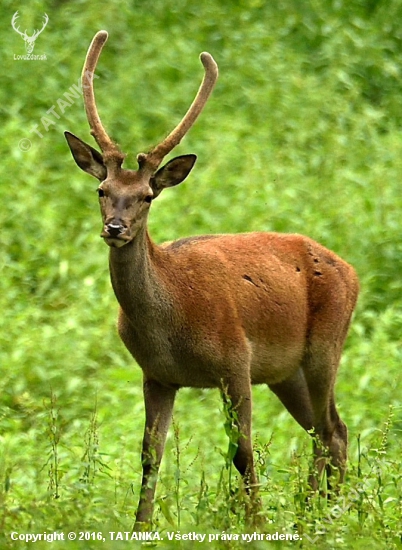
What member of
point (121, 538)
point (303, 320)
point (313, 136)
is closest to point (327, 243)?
point (313, 136)

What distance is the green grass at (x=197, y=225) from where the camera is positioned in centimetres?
631

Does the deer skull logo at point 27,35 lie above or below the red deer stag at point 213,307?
above

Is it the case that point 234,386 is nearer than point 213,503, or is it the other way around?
point 213,503

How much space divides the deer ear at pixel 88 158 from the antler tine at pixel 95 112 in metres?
0.07

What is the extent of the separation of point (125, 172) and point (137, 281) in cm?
55

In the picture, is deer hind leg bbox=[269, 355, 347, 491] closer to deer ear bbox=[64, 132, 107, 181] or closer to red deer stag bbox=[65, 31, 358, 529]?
red deer stag bbox=[65, 31, 358, 529]

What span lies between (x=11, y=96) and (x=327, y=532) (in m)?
8.00

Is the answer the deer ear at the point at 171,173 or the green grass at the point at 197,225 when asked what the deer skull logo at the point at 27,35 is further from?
the deer ear at the point at 171,173

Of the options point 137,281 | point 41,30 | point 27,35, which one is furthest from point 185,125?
point 41,30

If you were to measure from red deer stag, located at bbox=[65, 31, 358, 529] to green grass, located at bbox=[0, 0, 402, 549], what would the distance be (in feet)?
0.90

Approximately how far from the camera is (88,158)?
6977 mm

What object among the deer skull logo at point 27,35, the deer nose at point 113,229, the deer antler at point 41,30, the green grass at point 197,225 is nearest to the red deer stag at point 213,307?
the deer nose at point 113,229

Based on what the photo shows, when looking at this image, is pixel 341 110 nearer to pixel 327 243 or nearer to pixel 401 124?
pixel 401 124

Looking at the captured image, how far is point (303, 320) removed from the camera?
778 cm
